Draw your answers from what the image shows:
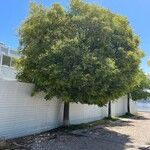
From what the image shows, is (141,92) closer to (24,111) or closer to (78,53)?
(78,53)

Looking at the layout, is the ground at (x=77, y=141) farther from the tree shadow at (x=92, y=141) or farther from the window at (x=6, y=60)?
the window at (x=6, y=60)

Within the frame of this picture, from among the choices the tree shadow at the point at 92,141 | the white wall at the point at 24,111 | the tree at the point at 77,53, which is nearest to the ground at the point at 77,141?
the tree shadow at the point at 92,141

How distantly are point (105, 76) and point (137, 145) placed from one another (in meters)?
3.18

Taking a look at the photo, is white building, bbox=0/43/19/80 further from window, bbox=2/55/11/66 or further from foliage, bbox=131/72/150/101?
foliage, bbox=131/72/150/101

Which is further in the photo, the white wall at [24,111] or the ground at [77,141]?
the white wall at [24,111]

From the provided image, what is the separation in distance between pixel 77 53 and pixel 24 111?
10.9 ft

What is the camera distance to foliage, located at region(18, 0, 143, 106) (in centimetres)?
1584

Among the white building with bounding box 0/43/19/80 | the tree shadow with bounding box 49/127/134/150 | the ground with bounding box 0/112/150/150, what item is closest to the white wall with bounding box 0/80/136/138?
the ground with bounding box 0/112/150/150

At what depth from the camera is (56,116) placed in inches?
736

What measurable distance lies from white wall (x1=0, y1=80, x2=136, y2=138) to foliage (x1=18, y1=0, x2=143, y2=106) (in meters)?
0.82

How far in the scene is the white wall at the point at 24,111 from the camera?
45.5ft

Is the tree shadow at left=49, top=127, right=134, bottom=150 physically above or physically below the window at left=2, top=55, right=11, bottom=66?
below

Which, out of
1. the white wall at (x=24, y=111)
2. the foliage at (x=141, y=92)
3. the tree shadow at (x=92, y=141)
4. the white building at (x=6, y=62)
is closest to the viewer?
the tree shadow at (x=92, y=141)

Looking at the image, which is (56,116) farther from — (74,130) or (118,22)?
(118,22)
